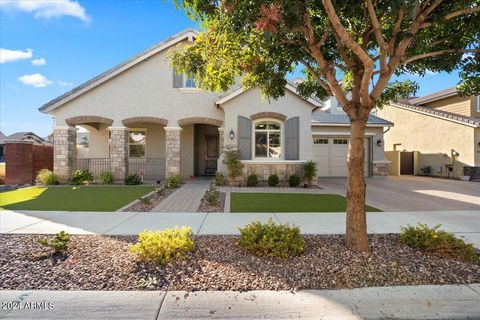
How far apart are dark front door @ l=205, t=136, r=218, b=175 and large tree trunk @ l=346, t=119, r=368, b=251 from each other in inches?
552

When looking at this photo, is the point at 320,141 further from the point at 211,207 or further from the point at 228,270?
Result: the point at 228,270

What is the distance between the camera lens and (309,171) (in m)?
13.1

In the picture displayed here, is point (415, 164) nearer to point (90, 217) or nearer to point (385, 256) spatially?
point (385, 256)

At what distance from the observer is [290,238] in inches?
172

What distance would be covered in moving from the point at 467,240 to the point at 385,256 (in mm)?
2465

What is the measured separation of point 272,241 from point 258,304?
1.24 m

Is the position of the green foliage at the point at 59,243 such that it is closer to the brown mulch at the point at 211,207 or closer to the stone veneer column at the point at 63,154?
the brown mulch at the point at 211,207

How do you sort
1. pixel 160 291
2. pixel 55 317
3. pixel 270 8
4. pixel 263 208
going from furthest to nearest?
pixel 263 208 < pixel 270 8 < pixel 160 291 < pixel 55 317

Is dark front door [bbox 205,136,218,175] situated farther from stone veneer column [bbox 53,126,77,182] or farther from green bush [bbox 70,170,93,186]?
stone veneer column [bbox 53,126,77,182]

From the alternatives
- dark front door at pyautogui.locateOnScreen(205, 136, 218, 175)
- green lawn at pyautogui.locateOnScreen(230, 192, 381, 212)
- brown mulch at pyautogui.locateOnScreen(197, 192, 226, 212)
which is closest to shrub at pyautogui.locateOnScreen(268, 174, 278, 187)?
green lawn at pyautogui.locateOnScreen(230, 192, 381, 212)

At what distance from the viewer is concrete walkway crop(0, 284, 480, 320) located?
2.98m

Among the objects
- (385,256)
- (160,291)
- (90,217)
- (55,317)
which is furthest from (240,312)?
(90,217)

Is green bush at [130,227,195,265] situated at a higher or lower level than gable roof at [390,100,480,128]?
lower

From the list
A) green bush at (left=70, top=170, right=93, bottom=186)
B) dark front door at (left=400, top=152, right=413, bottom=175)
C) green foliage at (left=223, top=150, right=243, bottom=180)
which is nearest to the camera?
green foliage at (left=223, top=150, right=243, bottom=180)
